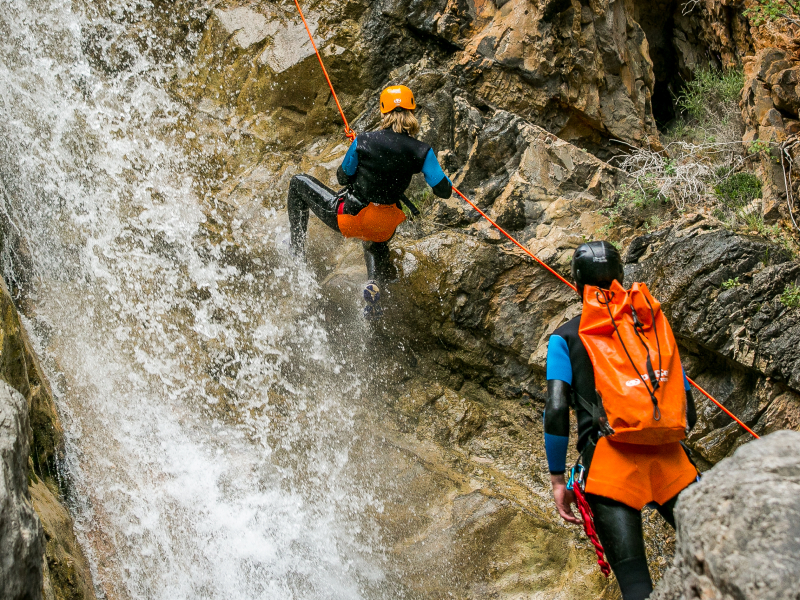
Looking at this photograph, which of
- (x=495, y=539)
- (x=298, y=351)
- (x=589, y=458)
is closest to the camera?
(x=589, y=458)

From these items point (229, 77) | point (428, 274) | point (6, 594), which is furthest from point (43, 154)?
point (6, 594)

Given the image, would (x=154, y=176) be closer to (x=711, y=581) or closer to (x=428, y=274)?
(x=428, y=274)

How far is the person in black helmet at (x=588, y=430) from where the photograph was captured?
250 cm

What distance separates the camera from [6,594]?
1.93m

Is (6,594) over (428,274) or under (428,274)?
over

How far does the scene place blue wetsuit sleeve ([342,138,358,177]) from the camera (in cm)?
486

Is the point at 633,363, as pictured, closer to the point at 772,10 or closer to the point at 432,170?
the point at 432,170

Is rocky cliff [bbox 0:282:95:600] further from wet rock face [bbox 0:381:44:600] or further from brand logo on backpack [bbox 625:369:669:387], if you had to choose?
brand logo on backpack [bbox 625:369:669:387]

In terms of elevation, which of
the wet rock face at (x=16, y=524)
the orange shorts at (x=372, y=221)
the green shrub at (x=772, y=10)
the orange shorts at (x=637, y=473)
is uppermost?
the wet rock face at (x=16, y=524)

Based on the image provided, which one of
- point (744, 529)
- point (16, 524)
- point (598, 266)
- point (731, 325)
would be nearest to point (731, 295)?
point (731, 325)

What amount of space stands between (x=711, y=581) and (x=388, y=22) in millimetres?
6716

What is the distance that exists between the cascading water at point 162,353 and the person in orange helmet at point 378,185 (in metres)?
0.85

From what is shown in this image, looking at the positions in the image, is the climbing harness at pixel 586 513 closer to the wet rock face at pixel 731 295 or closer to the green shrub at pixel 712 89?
the wet rock face at pixel 731 295

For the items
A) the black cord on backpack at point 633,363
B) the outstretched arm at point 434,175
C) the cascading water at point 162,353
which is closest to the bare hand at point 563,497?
the black cord on backpack at point 633,363
